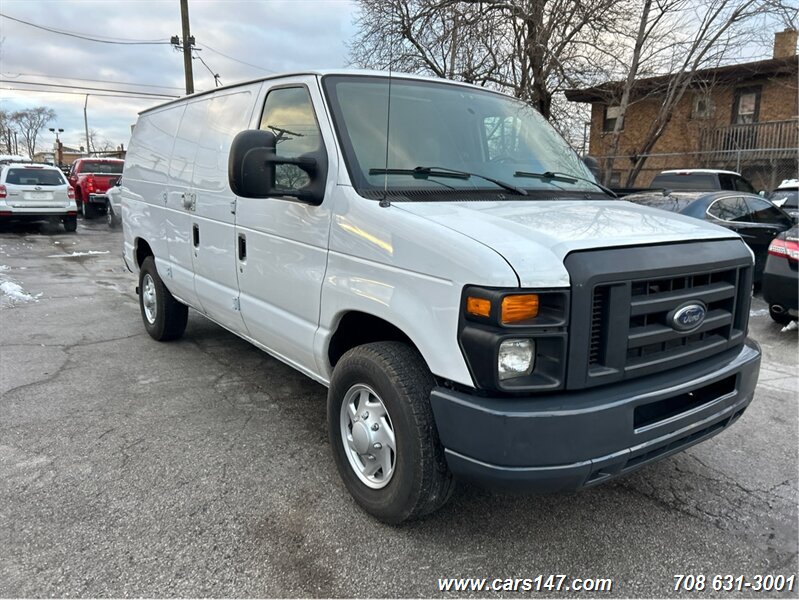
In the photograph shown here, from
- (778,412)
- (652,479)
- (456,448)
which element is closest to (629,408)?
(456,448)

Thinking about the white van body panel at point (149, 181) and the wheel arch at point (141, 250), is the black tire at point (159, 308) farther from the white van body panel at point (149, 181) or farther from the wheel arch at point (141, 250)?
the white van body panel at point (149, 181)

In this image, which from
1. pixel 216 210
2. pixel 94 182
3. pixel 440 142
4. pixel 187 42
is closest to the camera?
pixel 440 142

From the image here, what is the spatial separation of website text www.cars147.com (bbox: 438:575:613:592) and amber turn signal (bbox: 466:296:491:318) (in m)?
1.14

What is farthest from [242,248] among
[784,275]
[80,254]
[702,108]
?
[702,108]

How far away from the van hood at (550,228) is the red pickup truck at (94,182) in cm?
1895

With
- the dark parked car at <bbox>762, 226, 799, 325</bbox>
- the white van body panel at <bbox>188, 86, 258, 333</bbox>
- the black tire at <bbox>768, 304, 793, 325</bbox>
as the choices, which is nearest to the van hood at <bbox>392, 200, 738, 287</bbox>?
the white van body panel at <bbox>188, 86, 258, 333</bbox>

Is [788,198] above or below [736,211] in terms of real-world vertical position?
above

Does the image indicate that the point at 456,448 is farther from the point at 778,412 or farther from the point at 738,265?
the point at 778,412

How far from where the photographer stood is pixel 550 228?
99.3 inches

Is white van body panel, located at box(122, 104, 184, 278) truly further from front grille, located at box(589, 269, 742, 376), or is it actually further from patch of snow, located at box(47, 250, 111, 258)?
patch of snow, located at box(47, 250, 111, 258)

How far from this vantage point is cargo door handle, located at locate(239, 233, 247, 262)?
384cm

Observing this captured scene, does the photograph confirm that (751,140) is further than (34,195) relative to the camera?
Yes

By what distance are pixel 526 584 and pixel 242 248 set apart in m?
2.56

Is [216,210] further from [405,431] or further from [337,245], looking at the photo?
[405,431]
